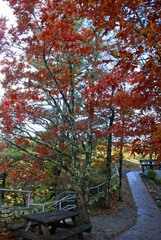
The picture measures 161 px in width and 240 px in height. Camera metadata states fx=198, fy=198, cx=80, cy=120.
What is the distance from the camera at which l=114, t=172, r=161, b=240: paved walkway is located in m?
6.57

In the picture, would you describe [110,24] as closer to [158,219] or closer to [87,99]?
[87,99]

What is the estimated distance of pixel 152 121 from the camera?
6043 millimetres

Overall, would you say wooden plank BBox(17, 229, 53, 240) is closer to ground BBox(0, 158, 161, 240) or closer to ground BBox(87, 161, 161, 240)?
ground BBox(0, 158, 161, 240)

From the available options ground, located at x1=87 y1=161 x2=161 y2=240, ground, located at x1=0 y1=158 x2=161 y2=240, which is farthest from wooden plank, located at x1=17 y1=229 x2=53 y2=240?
ground, located at x1=87 y1=161 x2=161 y2=240

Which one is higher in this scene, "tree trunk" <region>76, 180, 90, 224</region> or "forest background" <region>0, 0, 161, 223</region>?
"forest background" <region>0, 0, 161, 223</region>

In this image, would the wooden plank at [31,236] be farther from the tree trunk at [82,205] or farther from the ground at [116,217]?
the tree trunk at [82,205]

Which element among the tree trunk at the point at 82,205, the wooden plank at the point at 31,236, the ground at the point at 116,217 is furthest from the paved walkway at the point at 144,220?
the wooden plank at the point at 31,236

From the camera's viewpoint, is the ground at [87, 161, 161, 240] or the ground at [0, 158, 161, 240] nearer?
the ground at [0, 158, 161, 240]

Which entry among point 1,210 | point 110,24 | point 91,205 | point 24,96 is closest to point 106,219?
point 91,205

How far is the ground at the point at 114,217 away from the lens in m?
6.65

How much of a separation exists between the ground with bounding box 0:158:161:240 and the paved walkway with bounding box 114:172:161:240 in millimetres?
268

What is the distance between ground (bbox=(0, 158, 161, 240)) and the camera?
665cm

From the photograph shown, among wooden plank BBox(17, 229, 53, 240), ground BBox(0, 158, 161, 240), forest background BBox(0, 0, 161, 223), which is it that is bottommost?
ground BBox(0, 158, 161, 240)

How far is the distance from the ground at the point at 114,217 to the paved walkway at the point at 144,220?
0.27 m
